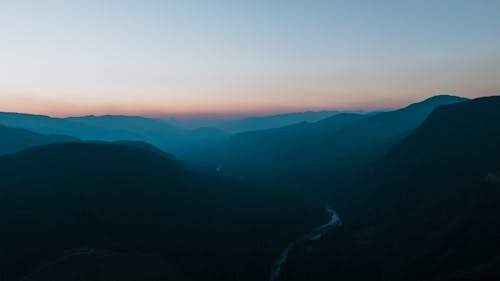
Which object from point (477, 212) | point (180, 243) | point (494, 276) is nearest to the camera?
point (494, 276)

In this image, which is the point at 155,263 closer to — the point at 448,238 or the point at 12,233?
the point at 12,233

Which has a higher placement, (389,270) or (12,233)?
(12,233)

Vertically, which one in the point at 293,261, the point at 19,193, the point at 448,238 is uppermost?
the point at 19,193

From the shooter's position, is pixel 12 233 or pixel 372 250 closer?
pixel 12 233

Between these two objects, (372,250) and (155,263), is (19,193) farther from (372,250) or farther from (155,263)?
(372,250)

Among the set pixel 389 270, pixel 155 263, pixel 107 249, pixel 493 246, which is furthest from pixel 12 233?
pixel 493 246

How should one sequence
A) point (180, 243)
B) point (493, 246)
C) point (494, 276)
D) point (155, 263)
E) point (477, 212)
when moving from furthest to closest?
point (180, 243) < point (477, 212) < point (155, 263) < point (493, 246) < point (494, 276)

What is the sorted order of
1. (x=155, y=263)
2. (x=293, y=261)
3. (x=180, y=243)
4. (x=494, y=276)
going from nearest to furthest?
(x=494, y=276), (x=155, y=263), (x=293, y=261), (x=180, y=243)

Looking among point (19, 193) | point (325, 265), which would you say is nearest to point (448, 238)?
point (325, 265)

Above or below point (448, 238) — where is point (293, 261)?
below
